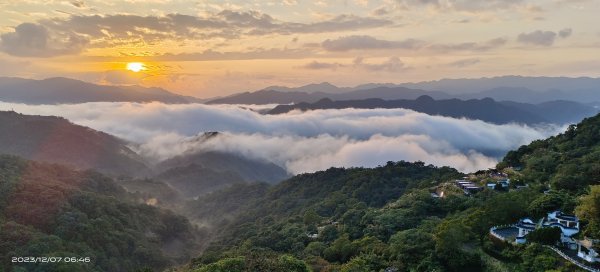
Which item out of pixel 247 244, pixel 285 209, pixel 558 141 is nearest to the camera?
pixel 247 244

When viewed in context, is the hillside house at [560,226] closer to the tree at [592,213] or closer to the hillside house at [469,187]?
the tree at [592,213]

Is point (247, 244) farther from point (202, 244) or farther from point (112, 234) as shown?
point (202, 244)

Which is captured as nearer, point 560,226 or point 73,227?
→ point 560,226

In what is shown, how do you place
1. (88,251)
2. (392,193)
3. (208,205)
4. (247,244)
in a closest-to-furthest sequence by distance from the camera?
(247,244)
(88,251)
(392,193)
(208,205)

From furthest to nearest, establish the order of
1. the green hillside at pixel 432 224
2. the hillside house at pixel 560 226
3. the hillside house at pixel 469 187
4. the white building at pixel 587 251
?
the hillside house at pixel 469 187 → the green hillside at pixel 432 224 → the hillside house at pixel 560 226 → the white building at pixel 587 251

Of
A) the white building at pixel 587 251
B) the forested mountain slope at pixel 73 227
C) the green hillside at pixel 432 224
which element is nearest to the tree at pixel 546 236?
the green hillside at pixel 432 224

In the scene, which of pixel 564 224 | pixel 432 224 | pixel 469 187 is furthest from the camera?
pixel 469 187

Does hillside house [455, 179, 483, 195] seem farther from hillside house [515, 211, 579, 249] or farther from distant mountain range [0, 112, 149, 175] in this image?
distant mountain range [0, 112, 149, 175]

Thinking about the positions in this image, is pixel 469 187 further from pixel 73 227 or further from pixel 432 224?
pixel 73 227

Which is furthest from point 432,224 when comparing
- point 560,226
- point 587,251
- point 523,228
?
point 587,251

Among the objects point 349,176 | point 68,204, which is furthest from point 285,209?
point 68,204

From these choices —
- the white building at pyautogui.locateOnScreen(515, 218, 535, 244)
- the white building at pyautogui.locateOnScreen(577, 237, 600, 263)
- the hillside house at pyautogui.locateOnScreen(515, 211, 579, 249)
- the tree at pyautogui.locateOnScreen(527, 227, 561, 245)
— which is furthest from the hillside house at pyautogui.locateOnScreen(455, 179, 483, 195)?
the white building at pyautogui.locateOnScreen(577, 237, 600, 263)
